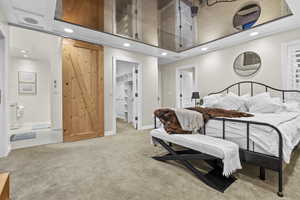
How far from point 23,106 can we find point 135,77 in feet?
13.2

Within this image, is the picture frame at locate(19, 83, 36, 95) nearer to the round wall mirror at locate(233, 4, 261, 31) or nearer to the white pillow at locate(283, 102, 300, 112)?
the round wall mirror at locate(233, 4, 261, 31)

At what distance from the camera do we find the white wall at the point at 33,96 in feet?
15.7

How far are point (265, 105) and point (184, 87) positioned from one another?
Answer: 351cm

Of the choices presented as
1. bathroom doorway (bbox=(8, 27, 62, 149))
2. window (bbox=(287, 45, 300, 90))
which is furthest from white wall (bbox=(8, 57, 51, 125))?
window (bbox=(287, 45, 300, 90))

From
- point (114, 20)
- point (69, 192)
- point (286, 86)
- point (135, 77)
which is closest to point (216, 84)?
point (286, 86)

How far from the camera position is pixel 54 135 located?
11.0ft

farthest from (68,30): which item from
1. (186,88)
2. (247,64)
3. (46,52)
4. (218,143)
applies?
(186,88)

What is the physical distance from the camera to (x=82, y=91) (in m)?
3.61

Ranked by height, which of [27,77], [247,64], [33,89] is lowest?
[33,89]

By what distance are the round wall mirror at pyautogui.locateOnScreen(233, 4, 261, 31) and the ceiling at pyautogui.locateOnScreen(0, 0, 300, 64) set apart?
690mm

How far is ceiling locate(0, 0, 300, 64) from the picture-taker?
2289 millimetres

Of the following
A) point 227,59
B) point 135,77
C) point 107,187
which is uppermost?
point 227,59

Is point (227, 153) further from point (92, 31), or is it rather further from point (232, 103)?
point (92, 31)

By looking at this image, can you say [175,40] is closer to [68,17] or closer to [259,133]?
[68,17]
